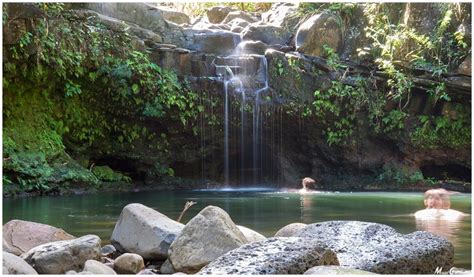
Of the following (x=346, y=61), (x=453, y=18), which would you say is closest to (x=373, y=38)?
(x=346, y=61)

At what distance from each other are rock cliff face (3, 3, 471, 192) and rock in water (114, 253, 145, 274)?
10184 millimetres

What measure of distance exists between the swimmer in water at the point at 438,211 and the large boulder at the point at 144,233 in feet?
13.5

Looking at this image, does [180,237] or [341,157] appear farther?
[341,157]

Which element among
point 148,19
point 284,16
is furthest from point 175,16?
point 284,16

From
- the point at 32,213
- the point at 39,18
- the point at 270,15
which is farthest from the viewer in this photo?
the point at 270,15

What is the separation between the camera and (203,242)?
14.1 ft

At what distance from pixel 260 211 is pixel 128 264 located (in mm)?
4301

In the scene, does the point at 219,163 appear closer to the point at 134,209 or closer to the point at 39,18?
the point at 39,18

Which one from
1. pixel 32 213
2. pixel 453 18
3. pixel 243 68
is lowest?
pixel 32 213

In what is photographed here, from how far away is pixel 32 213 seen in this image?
812cm

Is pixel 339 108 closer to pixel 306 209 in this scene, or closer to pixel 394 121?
pixel 394 121

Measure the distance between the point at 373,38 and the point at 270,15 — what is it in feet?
11.4

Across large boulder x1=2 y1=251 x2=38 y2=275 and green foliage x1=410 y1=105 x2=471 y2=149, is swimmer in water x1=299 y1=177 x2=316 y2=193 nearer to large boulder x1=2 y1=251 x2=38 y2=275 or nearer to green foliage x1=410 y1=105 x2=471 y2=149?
green foliage x1=410 y1=105 x2=471 y2=149

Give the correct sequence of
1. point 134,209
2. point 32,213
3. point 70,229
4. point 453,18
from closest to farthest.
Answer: point 134,209 < point 70,229 < point 32,213 < point 453,18
